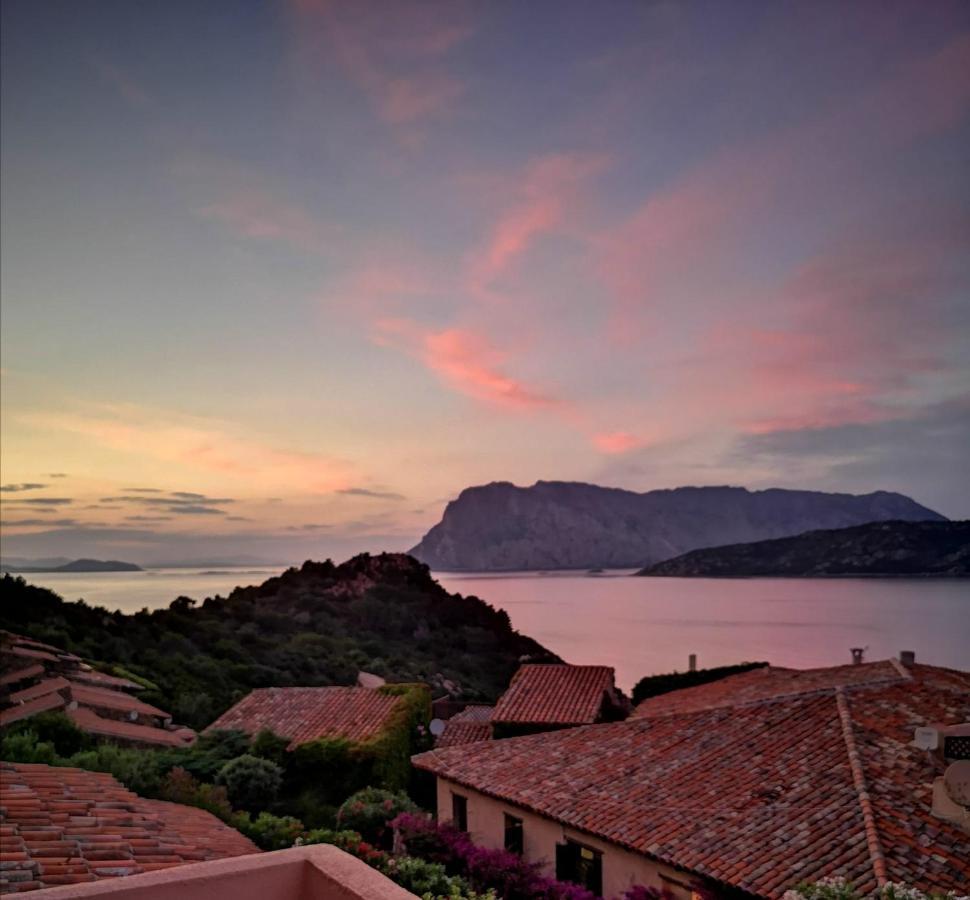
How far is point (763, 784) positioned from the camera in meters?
11.7

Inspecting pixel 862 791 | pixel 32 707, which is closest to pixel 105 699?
pixel 32 707

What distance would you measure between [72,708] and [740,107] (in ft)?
74.4

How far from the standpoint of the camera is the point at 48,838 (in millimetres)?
6160

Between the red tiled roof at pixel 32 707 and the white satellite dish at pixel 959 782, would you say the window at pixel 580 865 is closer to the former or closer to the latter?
the white satellite dish at pixel 959 782

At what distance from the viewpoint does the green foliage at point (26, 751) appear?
10805 millimetres

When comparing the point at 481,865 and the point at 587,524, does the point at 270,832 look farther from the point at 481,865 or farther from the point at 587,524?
the point at 587,524

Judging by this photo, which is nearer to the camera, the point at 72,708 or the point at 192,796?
the point at 192,796

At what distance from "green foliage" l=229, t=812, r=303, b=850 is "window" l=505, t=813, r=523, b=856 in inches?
217

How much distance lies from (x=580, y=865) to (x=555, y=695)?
1286 centimetres

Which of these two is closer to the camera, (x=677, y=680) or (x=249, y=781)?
(x=249, y=781)

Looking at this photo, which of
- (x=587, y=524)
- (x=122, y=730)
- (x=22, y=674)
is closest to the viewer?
(x=122, y=730)

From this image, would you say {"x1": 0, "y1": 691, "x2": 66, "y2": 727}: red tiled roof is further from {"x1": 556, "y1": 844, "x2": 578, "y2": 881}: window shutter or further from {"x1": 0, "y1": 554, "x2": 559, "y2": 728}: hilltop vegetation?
{"x1": 0, "y1": 554, "x2": 559, "y2": 728}: hilltop vegetation

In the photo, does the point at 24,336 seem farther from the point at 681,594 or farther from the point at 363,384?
the point at 681,594

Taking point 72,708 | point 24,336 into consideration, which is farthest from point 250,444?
point 72,708
